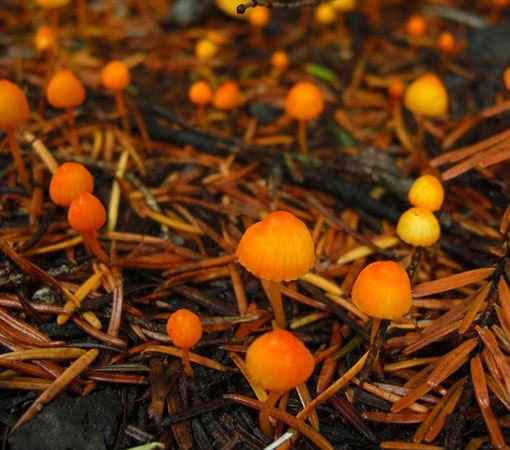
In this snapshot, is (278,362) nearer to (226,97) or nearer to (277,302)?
(277,302)

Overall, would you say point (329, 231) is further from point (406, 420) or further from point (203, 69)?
point (203, 69)

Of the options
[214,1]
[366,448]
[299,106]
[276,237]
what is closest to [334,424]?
[366,448]

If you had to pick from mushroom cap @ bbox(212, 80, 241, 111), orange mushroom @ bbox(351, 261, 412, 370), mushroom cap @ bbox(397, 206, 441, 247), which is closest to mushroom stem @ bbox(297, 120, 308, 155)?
mushroom cap @ bbox(212, 80, 241, 111)

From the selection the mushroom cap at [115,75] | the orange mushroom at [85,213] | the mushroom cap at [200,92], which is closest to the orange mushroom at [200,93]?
the mushroom cap at [200,92]

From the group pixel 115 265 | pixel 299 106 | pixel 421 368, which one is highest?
pixel 299 106

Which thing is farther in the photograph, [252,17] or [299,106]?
[252,17]

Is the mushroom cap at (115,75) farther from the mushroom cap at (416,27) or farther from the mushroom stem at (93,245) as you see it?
the mushroom cap at (416,27)

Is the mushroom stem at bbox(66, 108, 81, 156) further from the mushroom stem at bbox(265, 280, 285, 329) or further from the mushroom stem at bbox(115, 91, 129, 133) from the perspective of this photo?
the mushroom stem at bbox(265, 280, 285, 329)
